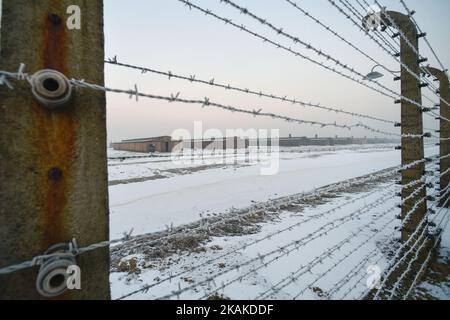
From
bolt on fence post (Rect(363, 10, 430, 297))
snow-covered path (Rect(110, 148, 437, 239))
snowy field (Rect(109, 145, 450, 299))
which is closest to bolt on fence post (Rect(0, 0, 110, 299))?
snowy field (Rect(109, 145, 450, 299))

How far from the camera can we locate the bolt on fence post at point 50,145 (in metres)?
0.86

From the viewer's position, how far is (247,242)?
15.5ft

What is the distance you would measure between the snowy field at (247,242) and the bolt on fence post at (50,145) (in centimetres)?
36

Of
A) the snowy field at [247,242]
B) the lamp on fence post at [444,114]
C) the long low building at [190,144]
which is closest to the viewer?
the snowy field at [247,242]

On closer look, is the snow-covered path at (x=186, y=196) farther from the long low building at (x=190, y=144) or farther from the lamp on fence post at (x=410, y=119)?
the long low building at (x=190, y=144)

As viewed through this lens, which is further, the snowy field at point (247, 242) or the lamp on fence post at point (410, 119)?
the lamp on fence post at point (410, 119)

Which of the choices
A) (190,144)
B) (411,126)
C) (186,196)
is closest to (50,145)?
(411,126)

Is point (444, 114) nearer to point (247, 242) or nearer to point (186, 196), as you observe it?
point (247, 242)

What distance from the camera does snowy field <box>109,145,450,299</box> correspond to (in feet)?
9.34

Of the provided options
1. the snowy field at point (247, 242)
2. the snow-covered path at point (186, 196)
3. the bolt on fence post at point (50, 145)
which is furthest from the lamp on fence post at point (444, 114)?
the bolt on fence post at point (50, 145)

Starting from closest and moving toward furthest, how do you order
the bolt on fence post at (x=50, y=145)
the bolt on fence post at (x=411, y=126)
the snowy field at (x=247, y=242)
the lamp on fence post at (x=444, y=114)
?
the bolt on fence post at (x=50, y=145)
the snowy field at (x=247, y=242)
the bolt on fence post at (x=411, y=126)
the lamp on fence post at (x=444, y=114)

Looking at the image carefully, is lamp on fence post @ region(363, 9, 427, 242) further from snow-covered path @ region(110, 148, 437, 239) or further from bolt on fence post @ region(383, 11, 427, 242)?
snow-covered path @ region(110, 148, 437, 239)

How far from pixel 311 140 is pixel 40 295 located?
69323 millimetres
